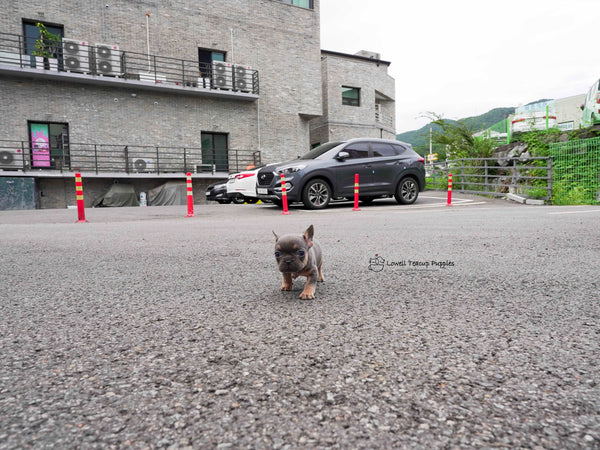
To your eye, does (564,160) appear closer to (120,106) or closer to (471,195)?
(471,195)

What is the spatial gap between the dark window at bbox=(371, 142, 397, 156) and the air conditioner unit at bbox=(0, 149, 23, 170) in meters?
14.6

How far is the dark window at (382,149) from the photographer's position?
38.7 ft

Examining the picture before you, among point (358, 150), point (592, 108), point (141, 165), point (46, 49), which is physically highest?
point (46, 49)

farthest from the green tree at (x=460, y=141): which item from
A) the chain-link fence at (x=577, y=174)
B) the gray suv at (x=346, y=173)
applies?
the gray suv at (x=346, y=173)

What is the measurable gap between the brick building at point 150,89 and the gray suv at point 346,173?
1074cm

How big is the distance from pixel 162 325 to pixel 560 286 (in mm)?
→ 2356

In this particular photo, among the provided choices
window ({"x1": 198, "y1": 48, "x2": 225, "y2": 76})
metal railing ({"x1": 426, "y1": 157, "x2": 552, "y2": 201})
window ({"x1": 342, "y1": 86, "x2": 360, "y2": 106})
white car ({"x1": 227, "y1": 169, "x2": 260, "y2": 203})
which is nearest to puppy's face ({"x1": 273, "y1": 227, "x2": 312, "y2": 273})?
white car ({"x1": 227, "y1": 169, "x2": 260, "y2": 203})

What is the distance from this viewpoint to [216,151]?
2208 centimetres

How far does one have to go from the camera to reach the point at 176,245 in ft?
15.2

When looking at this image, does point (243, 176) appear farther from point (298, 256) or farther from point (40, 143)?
point (298, 256)

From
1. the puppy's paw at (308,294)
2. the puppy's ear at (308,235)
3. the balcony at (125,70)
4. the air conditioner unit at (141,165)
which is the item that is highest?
the balcony at (125,70)

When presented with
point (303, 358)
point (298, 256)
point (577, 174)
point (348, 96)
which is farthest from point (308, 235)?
point (348, 96)

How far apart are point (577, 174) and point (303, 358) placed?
16.2 meters

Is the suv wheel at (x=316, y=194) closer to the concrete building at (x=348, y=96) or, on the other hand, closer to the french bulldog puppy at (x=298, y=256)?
the french bulldog puppy at (x=298, y=256)
